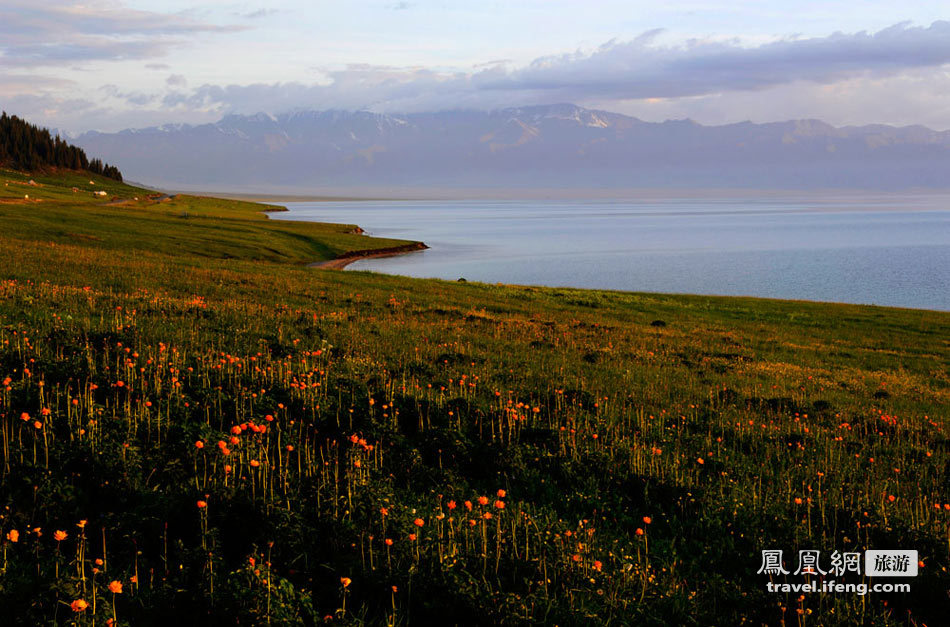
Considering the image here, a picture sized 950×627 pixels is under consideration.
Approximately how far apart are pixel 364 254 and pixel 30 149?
136m

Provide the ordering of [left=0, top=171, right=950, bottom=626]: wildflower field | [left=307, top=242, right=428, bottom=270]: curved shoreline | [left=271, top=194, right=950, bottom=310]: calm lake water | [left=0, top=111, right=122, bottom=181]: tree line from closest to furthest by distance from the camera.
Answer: [left=0, top=171, right=950, bottom=626]: wildflower field
[left=271, top=194, right=950, bottom=310]: calm lake water
[left=307, top=242, right=428, bottom=270]: curved shoreline
[left=0, top=111, right=122, bottom=181]: tree line

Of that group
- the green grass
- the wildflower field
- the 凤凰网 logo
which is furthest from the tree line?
the 凤凰网 logo

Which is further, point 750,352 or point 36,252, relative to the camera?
point 36,252

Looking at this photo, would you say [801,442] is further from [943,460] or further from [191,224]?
[191,224]

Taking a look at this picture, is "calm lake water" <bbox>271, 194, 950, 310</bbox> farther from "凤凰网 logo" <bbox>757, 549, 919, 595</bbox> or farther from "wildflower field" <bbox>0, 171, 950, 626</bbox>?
"凤凰网 logo" <bbox>757, 549, 919, 595</bbox>

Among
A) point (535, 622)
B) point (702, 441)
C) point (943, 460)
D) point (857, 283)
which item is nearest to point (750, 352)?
point (943, 460)

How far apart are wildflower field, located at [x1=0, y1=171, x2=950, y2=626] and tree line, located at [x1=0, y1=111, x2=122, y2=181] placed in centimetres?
19349

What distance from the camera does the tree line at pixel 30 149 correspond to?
175250 millimetres

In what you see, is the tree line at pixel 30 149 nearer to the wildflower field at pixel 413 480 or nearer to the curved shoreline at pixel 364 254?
the curved shoreline at pixel 364 254

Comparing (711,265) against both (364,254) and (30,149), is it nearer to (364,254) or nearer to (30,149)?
(364,254)

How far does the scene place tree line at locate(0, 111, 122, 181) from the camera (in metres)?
175

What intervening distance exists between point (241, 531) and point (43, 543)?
1817 millimetres

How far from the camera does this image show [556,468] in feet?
31.1

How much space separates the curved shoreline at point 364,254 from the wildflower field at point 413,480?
6079 cm
